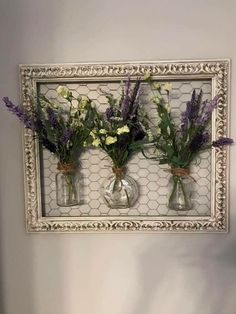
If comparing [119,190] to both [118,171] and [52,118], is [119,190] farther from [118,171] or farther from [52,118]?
[52,118]

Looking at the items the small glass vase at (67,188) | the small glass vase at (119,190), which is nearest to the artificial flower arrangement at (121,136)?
the small glass vase at (119,190)

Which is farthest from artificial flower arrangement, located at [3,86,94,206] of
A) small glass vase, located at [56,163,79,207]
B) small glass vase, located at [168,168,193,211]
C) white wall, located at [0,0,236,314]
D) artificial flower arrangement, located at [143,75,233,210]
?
small glass vase, located at [168,168,193,211]

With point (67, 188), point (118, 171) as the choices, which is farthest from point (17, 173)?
point (118, 171)

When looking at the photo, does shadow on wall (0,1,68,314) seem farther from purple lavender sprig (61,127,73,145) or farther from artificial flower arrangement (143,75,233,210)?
artificial flower arrangement (143,75,233,210)

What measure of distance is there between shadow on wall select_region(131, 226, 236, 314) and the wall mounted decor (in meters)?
0.06

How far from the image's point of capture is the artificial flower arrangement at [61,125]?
1.37 m

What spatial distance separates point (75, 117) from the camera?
1.39 metres

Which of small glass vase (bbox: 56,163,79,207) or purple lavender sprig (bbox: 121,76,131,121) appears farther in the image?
small glass vase (bbox: 56,163,79,207)

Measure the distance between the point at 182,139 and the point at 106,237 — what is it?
45 cm

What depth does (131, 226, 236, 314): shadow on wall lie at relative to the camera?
57.6 inches

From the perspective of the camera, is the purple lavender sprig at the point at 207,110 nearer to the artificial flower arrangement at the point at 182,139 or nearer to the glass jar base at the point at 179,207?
the artificial flower arrangement at the point at 182,139

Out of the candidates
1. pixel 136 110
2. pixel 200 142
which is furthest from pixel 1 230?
pixel 200 142

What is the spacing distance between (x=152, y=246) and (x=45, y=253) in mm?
398

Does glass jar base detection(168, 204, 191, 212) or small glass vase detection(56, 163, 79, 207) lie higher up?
small glass vase detection(56, 163, 79, 207)
